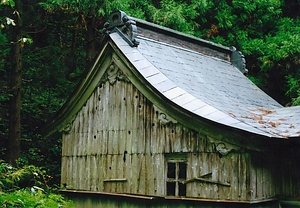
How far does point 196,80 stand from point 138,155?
222 cm

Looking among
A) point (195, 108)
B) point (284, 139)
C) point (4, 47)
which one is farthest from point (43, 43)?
point (284, 139)

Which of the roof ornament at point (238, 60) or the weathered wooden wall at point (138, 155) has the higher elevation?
the roof ornament at point (238, 60)

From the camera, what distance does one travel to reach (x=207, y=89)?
387 inches

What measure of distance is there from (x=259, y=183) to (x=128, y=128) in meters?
3.12

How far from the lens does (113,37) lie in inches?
401

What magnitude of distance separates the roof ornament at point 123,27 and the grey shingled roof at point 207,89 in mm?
126

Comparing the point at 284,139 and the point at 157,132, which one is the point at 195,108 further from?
the point at 284,139

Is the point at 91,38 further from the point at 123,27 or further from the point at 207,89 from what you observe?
the point at 207,89

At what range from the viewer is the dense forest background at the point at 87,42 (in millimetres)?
15398

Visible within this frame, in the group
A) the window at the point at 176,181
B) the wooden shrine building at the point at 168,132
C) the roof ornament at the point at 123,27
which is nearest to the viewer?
the wooden shrine building at the point at 168,132

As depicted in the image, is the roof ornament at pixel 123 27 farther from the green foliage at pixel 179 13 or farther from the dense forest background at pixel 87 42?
the green foliage at pixel 179 13

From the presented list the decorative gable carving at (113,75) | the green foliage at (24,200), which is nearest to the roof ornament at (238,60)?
the decorative gable carving at (113,75)

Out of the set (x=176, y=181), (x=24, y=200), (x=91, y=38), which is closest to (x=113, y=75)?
(x=176, y=181)

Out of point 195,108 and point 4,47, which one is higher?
point 4,47
